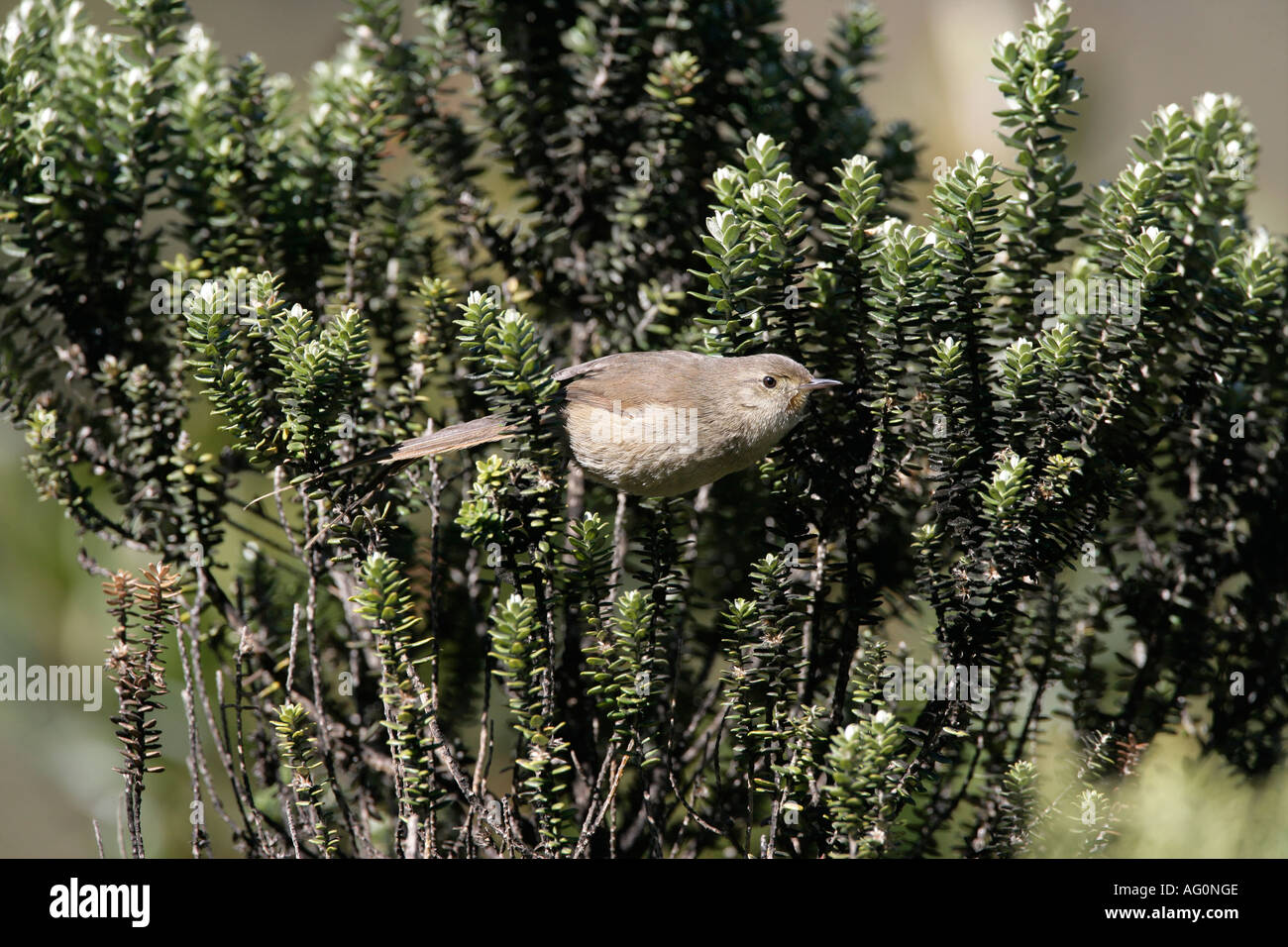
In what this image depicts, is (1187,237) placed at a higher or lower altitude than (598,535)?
higher

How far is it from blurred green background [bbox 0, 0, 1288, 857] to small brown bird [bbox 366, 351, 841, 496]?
65 centimetres

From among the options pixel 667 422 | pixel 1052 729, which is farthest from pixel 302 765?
pixel 1052 729

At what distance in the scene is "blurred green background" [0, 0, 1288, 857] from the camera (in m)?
1.35

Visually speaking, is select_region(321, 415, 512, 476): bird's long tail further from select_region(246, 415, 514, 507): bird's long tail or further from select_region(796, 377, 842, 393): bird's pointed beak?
select_region(796, 377, 842, 393): bird's pointed beak

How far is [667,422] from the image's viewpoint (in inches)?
88.9

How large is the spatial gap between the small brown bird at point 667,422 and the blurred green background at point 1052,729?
0.65m

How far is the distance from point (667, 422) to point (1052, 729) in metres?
1.37

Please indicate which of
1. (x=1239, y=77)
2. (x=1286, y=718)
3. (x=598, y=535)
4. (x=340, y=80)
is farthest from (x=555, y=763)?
(x=1239, y=77)

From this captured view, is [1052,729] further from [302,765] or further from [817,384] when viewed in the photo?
[302,765]

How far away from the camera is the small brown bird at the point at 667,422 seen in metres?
2.22

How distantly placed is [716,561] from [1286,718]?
1.47m

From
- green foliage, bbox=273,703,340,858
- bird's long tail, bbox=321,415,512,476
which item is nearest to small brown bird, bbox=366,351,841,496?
bird's long tail, bbox=321,415,512,476

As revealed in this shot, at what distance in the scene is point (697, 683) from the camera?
2.66 metres
